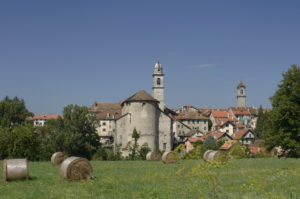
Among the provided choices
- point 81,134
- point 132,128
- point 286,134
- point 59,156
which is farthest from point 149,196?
point 132,128

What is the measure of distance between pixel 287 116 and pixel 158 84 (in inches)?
3011

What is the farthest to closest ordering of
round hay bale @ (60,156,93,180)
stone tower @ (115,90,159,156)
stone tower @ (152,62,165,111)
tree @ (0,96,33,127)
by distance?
stone tower @ (152,62,165,111) < tree @ (0,96,33,127) < stone tower @ (115,90,159,156) < round hay bale @ (60,156,93,180)

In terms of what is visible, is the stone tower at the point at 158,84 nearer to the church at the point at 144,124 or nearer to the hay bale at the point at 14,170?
the church at the point at 144,124

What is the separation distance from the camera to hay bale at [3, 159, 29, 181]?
61.0 ft

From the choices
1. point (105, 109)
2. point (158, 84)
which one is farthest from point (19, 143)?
point (105, 109)

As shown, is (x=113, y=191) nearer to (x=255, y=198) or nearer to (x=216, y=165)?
(x=255, y=198)

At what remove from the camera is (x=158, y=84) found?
105938 millimetres

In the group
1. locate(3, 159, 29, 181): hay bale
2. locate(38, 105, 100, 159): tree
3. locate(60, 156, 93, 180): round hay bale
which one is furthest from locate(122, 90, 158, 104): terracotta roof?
locate(3, 159, 29, 181): hay bale

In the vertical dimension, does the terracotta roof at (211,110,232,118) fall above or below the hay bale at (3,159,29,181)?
above

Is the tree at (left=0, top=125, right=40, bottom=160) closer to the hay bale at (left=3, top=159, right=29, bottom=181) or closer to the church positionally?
the hay bale at (left=3, top=159, right=29, bottom=181)

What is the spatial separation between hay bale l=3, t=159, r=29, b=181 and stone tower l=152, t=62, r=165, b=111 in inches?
3348

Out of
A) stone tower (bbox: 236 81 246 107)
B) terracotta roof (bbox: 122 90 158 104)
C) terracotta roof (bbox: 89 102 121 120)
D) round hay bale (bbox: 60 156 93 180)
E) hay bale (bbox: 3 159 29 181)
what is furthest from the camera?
stone tower (bbox: 236 81 246 107)

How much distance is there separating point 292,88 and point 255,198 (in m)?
22.0

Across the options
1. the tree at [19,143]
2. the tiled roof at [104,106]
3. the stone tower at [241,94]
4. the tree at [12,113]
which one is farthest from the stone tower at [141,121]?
the stone tower at [241,94]
